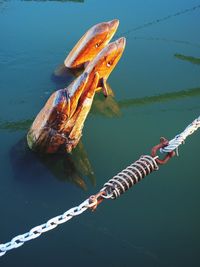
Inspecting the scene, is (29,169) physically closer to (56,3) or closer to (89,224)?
(89,224)

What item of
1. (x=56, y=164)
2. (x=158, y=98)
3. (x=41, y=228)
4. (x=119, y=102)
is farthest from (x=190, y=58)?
(x=41, y=228)

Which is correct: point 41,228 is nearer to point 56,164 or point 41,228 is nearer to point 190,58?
point 56,164

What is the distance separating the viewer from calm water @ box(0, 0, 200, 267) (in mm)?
2268

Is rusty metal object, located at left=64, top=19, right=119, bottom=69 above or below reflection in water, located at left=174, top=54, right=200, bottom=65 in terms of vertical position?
above

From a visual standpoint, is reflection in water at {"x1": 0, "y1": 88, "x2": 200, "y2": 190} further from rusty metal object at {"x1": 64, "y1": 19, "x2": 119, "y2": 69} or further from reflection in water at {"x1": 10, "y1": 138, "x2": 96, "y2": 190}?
rusty metal object at {"x1": 64, "y1": 19, "x2": 119, "y2": 69}

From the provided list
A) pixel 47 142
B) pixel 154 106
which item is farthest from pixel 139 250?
pixel 154 106

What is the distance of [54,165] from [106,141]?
49 centimetres

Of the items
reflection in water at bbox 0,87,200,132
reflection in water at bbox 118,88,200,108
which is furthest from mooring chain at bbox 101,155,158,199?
reflection in water at bbox 118,88,200,108

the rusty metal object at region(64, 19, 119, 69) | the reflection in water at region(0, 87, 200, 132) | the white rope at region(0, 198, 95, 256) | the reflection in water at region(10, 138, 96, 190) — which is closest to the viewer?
the white rope at region(0, 198, 95, 256)

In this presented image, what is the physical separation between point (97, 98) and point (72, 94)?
43.3 inches

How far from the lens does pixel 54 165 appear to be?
9.29ft

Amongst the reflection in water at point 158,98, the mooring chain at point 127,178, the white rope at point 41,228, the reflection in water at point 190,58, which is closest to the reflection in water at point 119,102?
the reflection in water at point 158,98

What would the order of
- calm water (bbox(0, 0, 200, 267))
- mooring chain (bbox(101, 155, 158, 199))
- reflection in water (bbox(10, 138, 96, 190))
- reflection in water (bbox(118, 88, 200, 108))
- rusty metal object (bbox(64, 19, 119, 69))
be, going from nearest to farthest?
mooring chain (bbox(101, 155, 158, 199)) → calm water (bbox(0, 0, 200, 267)) → reflection in water (bbox(10, 138, 96, 190)) → reflection in water (bbox(118, 88, 200, 108)) → rusty metal object (bbox(64, 19, 119, 69))

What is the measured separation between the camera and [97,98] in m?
3.65
